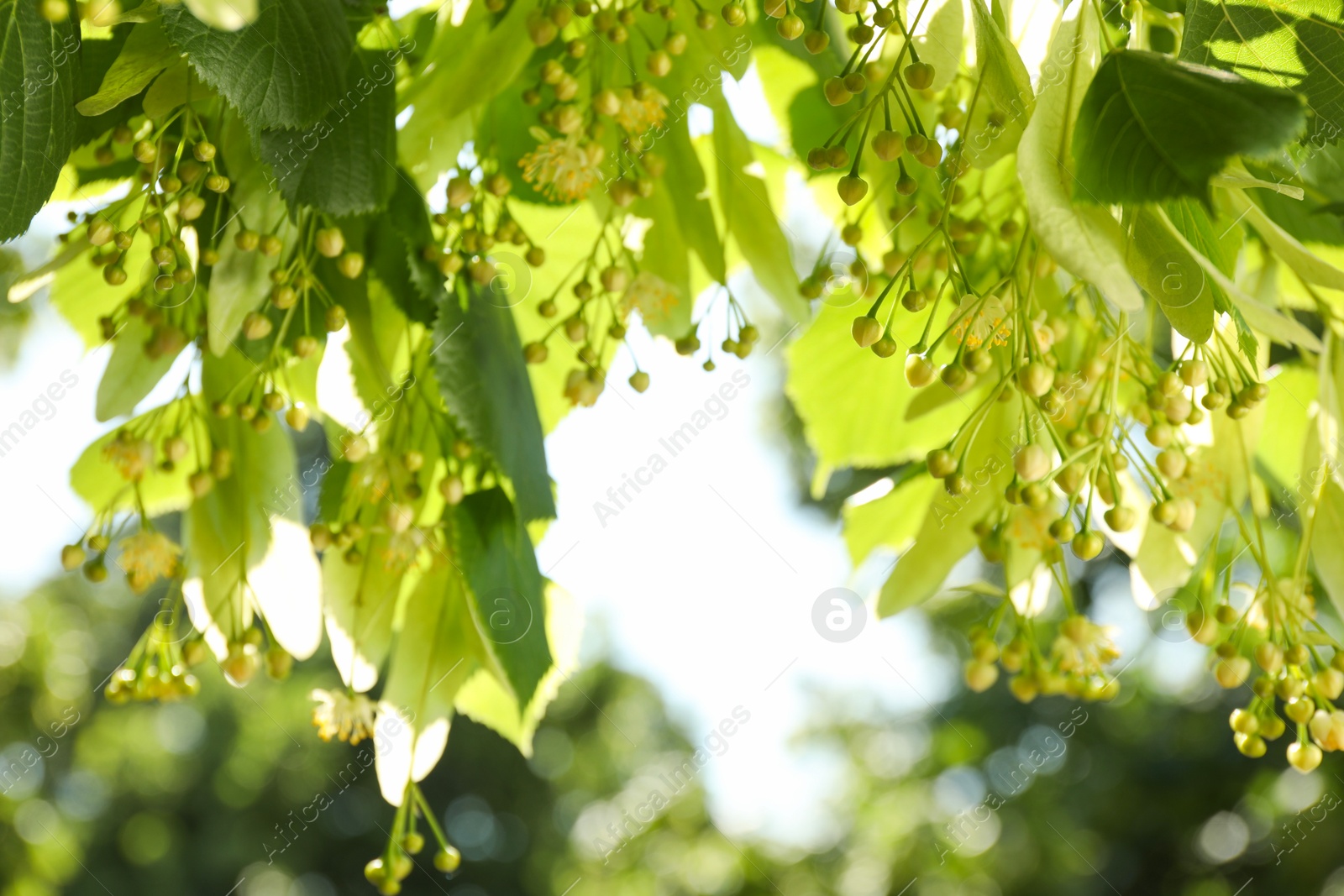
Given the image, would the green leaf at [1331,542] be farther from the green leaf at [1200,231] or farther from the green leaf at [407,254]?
the green leaf at [407,254]

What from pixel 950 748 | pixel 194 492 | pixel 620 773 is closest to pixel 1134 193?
pixel 194 492

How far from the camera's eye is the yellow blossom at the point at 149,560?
1.45 feet

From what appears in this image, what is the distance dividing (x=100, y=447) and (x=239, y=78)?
0.23 meters

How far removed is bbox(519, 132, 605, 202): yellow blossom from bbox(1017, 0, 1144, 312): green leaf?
0.19 m

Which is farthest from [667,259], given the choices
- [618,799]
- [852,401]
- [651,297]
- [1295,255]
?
[618,799]

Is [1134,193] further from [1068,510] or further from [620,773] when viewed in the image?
[620,773]

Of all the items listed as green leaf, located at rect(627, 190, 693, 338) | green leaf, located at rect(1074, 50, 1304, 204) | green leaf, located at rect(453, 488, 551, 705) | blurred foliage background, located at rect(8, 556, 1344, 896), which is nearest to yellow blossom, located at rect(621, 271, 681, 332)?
green leaf, located at rect(627, 190, 693, 338)

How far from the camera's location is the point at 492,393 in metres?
0.40

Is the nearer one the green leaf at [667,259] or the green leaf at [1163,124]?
the green leaf at [1163,124]

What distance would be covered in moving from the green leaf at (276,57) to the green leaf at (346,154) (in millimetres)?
17

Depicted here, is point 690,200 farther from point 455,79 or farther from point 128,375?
point 128,375

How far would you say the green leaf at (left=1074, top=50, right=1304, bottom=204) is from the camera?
0.79ft
